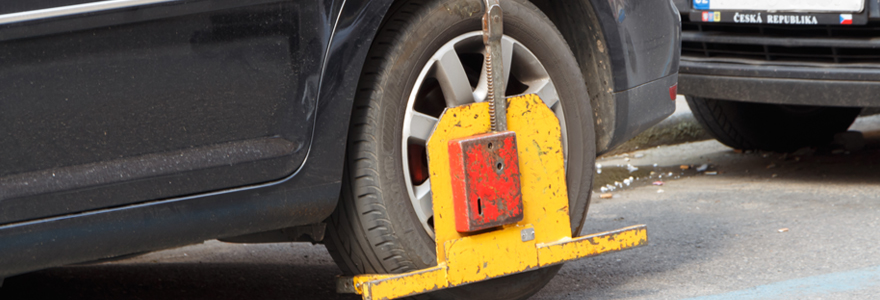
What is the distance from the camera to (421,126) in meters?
2.28

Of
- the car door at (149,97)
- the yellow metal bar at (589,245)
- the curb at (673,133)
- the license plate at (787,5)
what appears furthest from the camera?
the curb at (673,133)

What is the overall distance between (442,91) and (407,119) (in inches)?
5.6

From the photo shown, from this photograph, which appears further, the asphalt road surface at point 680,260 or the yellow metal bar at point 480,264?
the asphalt road surface at point 680,260

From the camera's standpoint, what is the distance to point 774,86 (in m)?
4.02

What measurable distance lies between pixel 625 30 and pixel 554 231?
0.64 m

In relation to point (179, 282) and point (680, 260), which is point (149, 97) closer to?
point (179, 282)

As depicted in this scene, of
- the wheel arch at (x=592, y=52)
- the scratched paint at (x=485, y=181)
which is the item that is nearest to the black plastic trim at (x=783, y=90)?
the wheel arch at (x=592, y=52)

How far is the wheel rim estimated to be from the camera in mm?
2273

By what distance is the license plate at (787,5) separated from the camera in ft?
12.6

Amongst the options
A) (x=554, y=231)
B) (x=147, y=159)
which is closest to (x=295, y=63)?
(x=147, y=159)

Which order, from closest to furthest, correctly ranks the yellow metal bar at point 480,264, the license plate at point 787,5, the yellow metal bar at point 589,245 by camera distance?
the yellow metal bar at point 480,264 → the yellow metal bar at point 589,245 → the license plate at point 787,5

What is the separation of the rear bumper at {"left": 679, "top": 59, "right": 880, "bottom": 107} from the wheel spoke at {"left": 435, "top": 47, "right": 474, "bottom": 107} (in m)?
2.15

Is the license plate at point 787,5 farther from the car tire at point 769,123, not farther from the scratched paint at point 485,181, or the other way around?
the scratched paint at point 485,181

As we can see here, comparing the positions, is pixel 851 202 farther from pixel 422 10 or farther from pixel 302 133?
pixel 302 133
